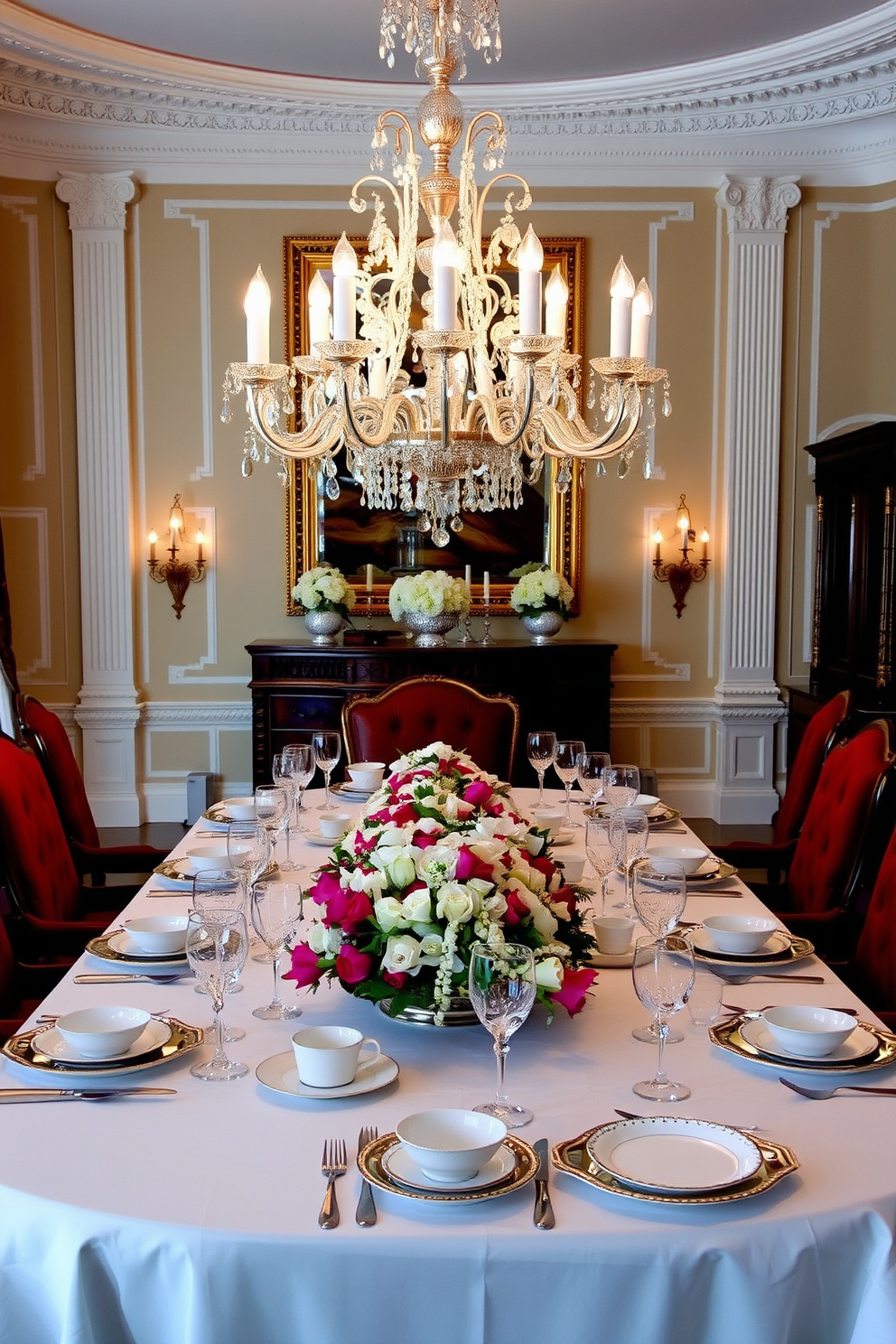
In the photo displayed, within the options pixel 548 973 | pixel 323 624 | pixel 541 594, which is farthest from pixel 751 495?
pixel 548 973

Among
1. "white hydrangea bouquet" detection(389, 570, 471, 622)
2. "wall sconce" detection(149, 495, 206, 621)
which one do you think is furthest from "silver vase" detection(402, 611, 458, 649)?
"wall sconce" detection(149, 495, 206, 621)

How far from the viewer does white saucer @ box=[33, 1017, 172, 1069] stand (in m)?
1.75

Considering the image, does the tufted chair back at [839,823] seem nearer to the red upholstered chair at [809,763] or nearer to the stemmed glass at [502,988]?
the red upholstered chair at [809,763]

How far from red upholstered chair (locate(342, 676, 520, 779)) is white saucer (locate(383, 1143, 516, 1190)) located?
2.64 m

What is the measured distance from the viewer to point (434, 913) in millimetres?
1807

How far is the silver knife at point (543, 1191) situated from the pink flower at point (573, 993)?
0.33 meters

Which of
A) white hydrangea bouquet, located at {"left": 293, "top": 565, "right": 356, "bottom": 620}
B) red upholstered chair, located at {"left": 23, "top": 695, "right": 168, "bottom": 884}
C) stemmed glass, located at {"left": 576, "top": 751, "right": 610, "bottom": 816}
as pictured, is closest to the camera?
stemmed glass, located at {"left": 576, "top": 751, "right": 610, "bottom": 816}

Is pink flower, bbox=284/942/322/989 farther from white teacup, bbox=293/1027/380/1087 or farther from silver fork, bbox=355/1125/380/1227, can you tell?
silver fork, bbox=355/1125/380/1227

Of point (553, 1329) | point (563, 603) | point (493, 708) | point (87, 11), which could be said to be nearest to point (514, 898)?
point (553, 1329)

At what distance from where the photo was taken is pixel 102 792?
6.31 meters

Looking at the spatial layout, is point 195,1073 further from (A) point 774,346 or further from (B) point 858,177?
(B) point 858,177

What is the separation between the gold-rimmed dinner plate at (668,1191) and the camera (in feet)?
4.48

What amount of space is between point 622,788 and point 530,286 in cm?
112

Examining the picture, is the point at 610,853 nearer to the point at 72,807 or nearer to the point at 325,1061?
the point at 325,1061
